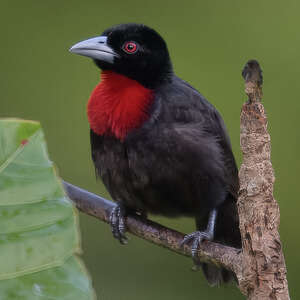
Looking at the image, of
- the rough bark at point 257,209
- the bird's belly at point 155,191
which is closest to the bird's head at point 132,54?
the bird's belly at point 155,191

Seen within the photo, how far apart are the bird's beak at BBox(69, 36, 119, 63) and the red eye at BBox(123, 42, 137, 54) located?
0.05 meters

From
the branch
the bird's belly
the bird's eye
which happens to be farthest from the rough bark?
the bird's eye

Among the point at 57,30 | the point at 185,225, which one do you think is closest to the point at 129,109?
the point at 185,225

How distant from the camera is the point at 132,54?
2633 mm

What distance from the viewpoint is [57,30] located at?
453cm

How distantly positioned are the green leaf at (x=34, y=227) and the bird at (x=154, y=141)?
5.47ft

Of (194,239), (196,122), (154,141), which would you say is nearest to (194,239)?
(194,239)

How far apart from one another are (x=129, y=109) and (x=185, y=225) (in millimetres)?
1576

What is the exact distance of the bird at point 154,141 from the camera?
2375 millimetres

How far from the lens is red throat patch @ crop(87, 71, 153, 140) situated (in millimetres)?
2389

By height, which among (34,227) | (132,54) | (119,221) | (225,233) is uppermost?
(34,227)

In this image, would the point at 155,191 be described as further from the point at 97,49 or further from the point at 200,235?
the point at 97,49

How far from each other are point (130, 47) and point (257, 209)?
4.90 feet

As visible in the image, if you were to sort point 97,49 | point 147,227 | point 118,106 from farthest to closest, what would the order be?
point 97,49
point 118,106
point 147,227
